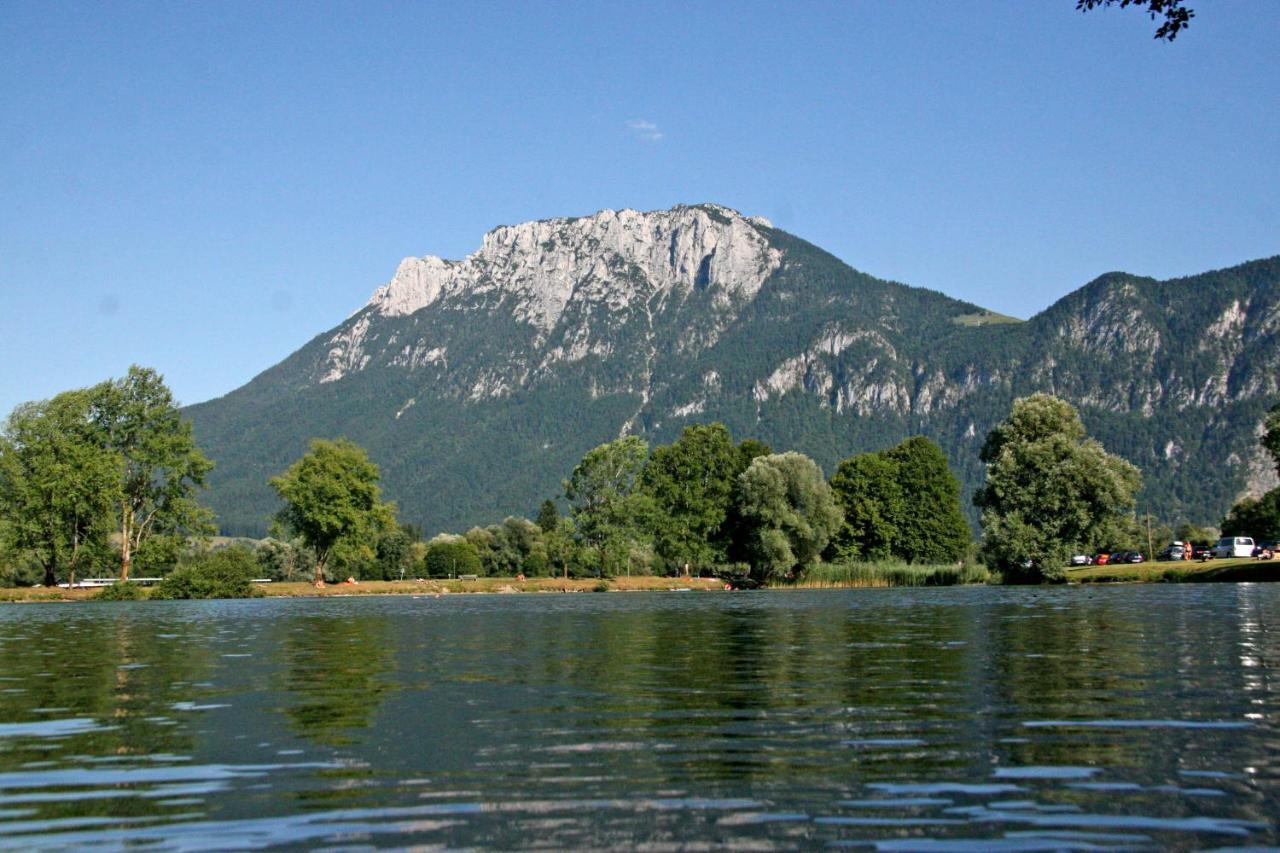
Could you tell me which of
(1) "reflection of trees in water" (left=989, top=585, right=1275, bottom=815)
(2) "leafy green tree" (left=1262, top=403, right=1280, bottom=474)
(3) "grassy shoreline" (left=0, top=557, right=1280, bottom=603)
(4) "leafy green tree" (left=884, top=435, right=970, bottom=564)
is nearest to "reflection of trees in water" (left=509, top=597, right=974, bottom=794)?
(1) "reflection of trees in water" (left=989, top=585, right=1275, bottom=815)

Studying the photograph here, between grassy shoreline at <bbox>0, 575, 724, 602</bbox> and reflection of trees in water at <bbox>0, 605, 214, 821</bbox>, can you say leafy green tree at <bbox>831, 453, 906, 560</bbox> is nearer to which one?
grassy shoreline at <bbox>0, 575, 724, 602</bbox>

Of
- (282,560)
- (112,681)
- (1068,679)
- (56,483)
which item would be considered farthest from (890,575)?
(282,560)

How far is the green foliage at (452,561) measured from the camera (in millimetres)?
169625

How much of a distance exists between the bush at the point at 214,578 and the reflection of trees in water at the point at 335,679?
56228mm

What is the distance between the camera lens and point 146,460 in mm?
99688

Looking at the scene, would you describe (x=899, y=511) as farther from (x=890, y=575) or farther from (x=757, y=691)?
(x=757, y=691)

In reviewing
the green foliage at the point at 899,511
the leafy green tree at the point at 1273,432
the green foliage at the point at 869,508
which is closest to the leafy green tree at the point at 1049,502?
the leafy green tree at the point at 1273,432

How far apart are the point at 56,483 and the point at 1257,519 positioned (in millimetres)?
145151

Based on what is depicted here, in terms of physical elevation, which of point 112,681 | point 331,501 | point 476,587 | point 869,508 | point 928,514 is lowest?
point 476,587

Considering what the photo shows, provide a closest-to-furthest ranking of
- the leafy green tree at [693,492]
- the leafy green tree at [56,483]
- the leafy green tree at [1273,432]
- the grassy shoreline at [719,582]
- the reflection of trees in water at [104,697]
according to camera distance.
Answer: the reflection of trees in water at [104,697] → the leafy green tree at [1273,432] → the leafy green tree at [56,483] → the grassy shoreline at [719,582] → the leafy green tree at [693,492]

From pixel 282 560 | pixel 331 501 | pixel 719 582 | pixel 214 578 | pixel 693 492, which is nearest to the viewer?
pixel 214 578

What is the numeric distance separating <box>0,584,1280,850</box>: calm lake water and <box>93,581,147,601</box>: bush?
6598 cm

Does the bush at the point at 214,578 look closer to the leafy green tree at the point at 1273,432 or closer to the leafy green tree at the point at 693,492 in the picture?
the leafy green tree at the point at 693,492

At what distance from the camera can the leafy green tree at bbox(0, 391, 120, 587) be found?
92.1 meters
